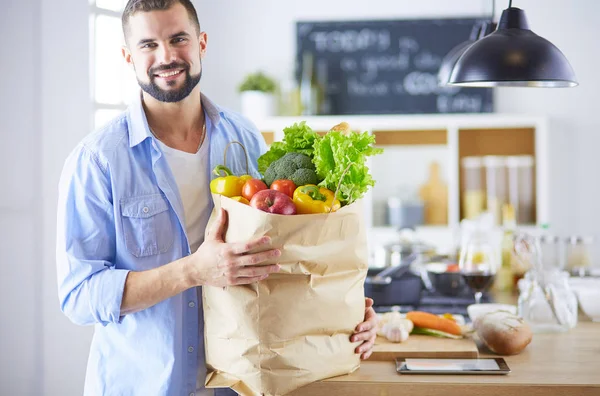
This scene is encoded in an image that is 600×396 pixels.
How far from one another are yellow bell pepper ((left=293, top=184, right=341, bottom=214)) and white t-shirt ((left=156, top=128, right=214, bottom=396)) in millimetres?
342

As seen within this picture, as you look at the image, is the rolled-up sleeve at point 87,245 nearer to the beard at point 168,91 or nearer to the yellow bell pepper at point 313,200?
the beard at point 168,91

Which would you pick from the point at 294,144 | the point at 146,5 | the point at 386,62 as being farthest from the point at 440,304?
the point at 386,62

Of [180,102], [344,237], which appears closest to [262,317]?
[344,237]

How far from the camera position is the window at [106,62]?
3.52m

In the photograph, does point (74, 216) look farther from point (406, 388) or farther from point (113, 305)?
point (406, 388)

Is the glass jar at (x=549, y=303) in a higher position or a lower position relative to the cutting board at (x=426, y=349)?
higher

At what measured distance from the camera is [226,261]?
4.86ft

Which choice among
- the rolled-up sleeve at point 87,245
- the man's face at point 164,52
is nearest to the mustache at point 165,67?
the man's face at point 164,52

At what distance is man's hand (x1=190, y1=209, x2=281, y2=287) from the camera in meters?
1.46

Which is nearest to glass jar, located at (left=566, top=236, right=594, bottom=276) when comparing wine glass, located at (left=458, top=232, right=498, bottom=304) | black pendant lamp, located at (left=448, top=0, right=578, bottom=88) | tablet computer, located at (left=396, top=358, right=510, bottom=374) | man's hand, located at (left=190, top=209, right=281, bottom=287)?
wine glass, located at (left=458, top=232, right=498, bottom=304)

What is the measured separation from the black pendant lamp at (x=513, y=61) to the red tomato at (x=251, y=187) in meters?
0.89

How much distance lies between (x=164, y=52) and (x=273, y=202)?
499 millimetres

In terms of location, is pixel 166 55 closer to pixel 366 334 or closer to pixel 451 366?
pixel 366 334

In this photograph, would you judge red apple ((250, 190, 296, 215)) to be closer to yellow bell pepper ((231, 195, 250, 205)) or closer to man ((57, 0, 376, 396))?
yellow bell pepper ((231, 195, 250, 205))
